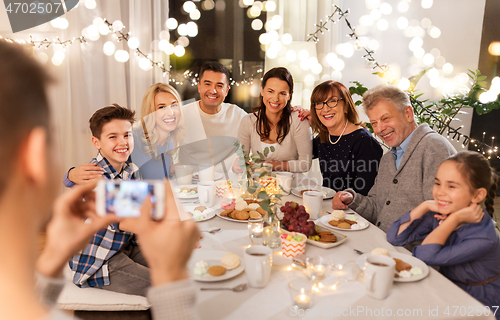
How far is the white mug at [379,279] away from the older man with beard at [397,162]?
0.71 metres

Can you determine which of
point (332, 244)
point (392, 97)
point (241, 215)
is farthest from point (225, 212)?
point (392, 97)

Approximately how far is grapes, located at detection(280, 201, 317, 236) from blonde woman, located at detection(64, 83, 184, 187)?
66 centimetres

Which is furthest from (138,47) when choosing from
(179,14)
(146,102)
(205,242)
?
(205,242)

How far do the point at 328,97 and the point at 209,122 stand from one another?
101 centimetres

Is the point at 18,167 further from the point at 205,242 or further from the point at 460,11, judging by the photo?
the point at 460,11

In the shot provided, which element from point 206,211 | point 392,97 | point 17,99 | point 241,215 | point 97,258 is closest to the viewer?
point 17,99

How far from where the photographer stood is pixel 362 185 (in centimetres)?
207

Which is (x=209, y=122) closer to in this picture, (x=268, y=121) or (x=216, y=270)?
(x=268, y=121)

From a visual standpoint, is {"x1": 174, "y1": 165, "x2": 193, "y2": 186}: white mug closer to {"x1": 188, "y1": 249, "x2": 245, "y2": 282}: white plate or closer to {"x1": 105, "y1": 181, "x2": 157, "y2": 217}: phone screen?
{"x1": 188, "y1": 249, "x2": 245, "y2": 282}: white plate

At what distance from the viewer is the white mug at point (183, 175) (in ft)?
6.20

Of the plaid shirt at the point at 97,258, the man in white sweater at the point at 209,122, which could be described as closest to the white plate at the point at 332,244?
the plaid shirt at the point at 97,258

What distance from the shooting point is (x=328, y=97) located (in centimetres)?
214

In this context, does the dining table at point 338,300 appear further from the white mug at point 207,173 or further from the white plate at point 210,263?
the white mug at point 207,173

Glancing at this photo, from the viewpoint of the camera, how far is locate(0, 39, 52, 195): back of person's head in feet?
1.20
